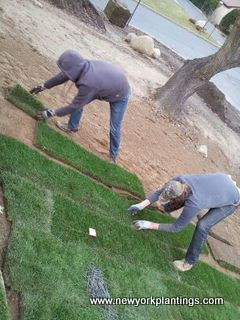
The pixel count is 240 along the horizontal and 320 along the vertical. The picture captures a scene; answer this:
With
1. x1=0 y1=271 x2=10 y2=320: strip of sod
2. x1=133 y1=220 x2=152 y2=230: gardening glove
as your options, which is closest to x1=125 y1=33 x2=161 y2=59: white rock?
x1=133 y1=220 x2=152 y2=230: gardening glove

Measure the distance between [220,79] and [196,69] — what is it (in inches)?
323

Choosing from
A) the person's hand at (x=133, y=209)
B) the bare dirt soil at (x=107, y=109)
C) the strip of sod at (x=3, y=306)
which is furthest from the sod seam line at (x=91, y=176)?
the strip of sod at (x=3, y=306)

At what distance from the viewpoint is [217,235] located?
7.54m

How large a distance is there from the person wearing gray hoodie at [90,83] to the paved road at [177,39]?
1010 cm

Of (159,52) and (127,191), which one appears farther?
(159,52)

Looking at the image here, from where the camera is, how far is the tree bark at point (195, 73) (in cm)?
962

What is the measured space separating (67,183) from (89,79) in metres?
1.27

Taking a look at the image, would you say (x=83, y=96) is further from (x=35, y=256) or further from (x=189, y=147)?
(x=189, y=147)

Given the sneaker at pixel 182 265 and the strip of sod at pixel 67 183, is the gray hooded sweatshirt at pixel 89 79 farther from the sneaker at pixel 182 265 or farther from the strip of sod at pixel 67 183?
the sneaker at pixel 182 265

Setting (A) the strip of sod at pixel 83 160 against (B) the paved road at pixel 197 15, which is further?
(B) the paved road at pixel 197 15

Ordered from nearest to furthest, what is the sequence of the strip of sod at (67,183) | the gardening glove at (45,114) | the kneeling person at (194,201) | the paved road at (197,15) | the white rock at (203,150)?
the kneeling person at (194,201) → the strip of sod at (67,183) → the gardening glove at (45,114) → the white rock at (203,150) → the paved road at (197,15)

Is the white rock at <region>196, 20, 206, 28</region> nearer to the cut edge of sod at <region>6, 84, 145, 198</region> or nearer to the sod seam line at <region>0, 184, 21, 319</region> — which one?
the cut edge of sod at <region>6, 84, 145, 198</region>

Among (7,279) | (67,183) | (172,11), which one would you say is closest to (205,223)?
(67,183)

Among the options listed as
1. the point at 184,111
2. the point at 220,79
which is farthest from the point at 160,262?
the point at 220,79
